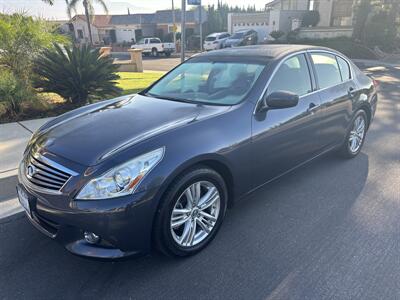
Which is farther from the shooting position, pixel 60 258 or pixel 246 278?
pixel 60 258

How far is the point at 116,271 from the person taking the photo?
2.62 m

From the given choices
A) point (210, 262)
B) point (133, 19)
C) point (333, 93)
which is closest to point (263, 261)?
point (210, 262)

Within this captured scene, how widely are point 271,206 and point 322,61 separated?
1.94 m

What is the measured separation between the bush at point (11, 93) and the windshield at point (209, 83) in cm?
357

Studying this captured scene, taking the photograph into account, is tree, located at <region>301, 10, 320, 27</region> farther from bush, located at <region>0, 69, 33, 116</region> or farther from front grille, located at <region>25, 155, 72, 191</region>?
front grille, located at <region>25, 155, 72, 191</region>

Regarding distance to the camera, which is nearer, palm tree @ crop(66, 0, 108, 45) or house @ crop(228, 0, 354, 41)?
house @ crop(228, 0, 354, 41)

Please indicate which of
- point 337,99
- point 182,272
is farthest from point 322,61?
point 182,272

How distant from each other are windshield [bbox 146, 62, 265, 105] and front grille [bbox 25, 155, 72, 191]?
1478 mm

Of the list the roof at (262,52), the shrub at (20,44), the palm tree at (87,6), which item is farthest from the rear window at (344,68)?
the palm tree at (87,6)

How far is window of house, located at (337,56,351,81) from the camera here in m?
4.43

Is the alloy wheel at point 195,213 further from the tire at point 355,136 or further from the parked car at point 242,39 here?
the parked car at point 242,39

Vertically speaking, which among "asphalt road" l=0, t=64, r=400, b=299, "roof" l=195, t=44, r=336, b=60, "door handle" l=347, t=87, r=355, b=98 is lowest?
"asphalt road" l=0, t=64, r=400, b=299

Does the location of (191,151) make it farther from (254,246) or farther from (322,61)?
(322,61)

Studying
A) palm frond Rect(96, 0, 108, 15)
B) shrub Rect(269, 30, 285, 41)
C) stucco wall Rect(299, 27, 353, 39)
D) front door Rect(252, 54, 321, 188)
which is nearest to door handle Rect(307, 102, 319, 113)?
front door Rect(252, 54, 321, 188)
